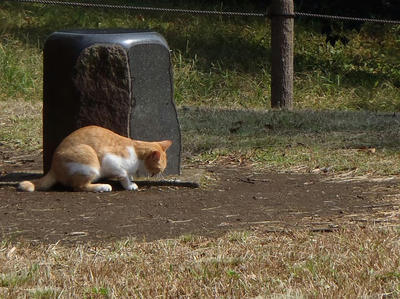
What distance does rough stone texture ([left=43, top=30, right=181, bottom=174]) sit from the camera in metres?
6.00

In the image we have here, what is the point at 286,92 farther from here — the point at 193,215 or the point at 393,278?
the point at 393,278

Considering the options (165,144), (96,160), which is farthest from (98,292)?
(165,144)

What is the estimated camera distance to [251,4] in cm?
1464

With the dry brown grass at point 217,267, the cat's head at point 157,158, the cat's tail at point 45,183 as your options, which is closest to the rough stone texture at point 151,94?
the cat's head at point 157,158

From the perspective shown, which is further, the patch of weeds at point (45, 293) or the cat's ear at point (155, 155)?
the cat's ear at point (155, 155)

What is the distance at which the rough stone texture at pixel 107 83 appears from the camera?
6004 mm

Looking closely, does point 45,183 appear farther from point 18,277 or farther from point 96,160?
point 18,277

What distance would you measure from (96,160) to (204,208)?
0.82m

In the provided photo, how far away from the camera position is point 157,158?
5977mm

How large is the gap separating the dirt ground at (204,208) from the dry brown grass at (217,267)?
23cm

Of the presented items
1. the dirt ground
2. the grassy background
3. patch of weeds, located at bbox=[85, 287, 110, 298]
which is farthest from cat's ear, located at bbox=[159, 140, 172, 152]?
patch of weeds, located at bbox=[85, 287, 110, 298]

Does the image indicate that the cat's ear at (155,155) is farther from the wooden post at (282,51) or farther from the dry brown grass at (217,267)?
the wooden post at (282,51)

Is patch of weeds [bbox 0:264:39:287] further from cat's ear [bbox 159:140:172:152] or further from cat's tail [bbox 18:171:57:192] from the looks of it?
cat's ear [bbox 159:140:172:152]

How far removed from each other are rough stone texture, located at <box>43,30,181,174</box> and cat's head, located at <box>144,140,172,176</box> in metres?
0.20
